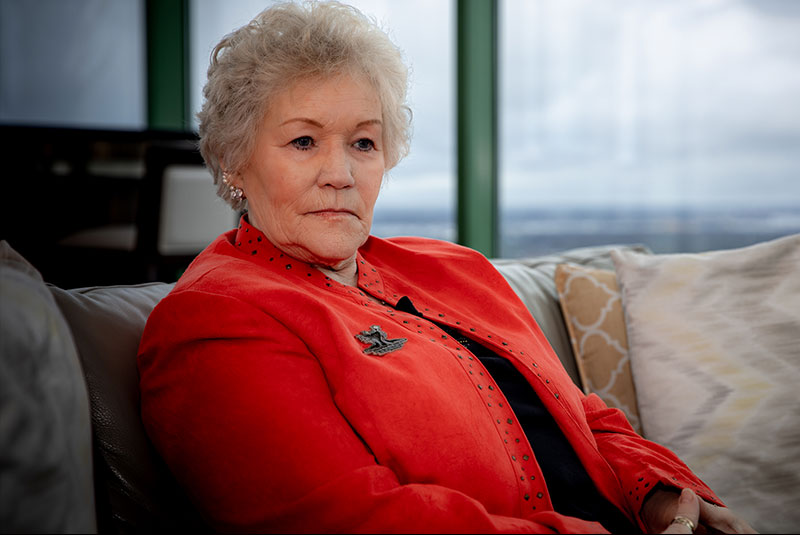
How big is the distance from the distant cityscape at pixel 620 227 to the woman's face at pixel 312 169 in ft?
7.68

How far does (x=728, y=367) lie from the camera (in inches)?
57.3

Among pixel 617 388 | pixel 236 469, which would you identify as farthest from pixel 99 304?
pixel 617 388

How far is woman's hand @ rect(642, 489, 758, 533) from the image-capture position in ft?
3.27

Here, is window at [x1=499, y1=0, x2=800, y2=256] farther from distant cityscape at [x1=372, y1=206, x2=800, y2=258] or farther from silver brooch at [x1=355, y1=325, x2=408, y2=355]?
silver brooch at [x1=355, y1=325, x2=408, y2=355]

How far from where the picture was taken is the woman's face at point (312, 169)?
1.10 metres

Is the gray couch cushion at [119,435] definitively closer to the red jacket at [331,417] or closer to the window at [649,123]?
the red jacket at [331,417]

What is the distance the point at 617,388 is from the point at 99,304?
Answer: 3.77 feet

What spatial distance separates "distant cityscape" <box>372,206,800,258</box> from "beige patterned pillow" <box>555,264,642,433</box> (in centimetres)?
157

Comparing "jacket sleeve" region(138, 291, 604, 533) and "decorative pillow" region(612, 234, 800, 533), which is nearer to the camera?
"jacket sleeve" region(138, 291, 604, 533)

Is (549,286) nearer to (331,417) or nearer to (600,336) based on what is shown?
(600,336)

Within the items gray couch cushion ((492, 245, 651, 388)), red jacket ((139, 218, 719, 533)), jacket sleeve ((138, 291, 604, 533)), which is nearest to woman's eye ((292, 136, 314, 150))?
red jacket ((139, 218, 719, 533))

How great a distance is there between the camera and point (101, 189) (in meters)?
3.34

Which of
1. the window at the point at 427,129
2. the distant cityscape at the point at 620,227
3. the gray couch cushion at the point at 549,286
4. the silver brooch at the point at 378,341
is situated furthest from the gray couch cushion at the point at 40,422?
the window at the point at 427,129

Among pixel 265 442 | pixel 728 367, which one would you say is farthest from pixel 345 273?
pixel 728 367
